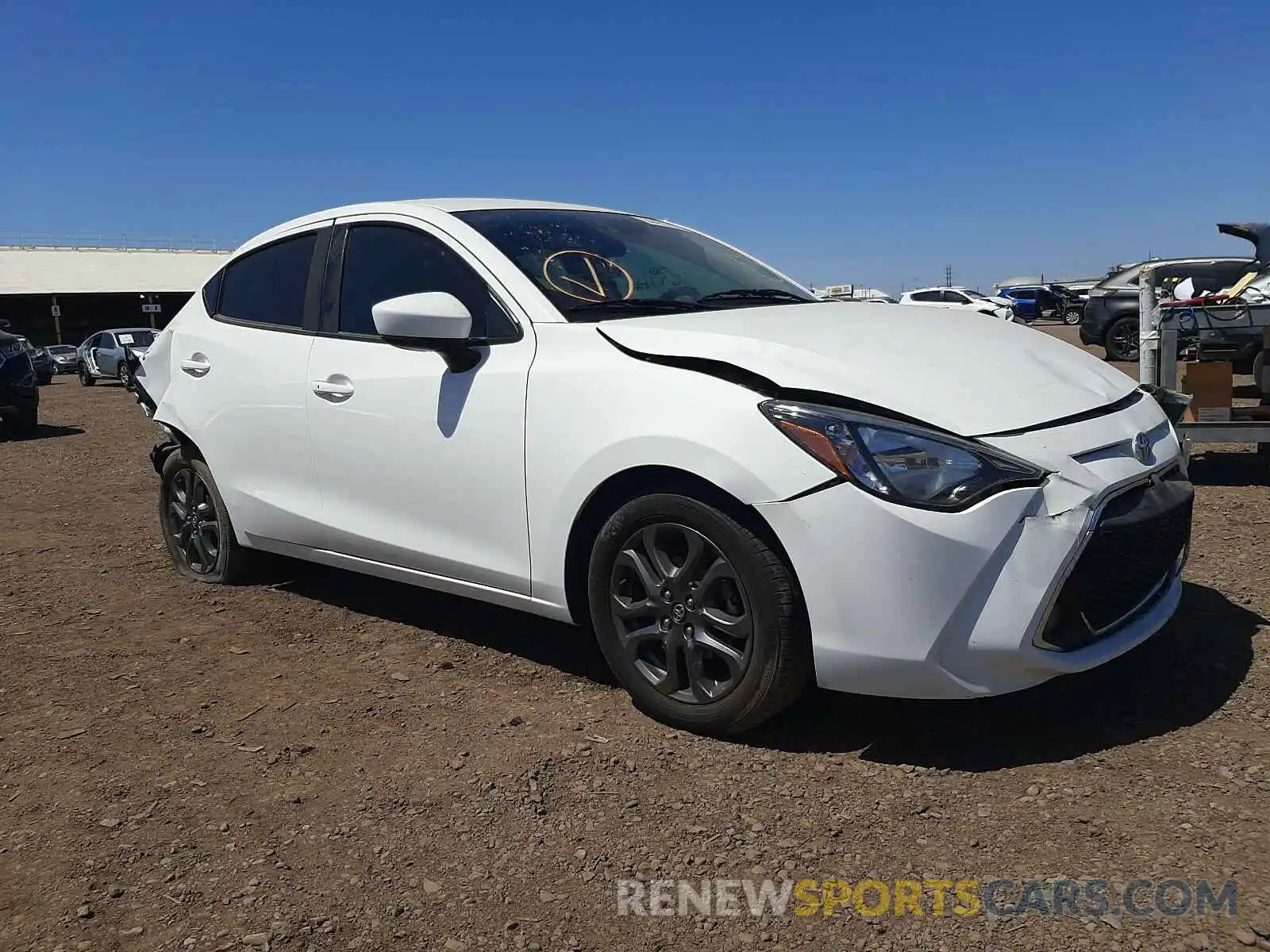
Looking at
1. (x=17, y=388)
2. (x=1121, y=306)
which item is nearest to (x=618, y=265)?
(x=17, y=388)

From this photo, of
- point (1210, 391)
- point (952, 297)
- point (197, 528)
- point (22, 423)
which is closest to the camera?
point (197, 528)

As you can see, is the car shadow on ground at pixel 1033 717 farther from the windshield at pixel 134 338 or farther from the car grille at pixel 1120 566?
the windshield at pixel 134 338

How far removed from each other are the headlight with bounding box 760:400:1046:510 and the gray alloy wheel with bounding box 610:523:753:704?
43 centimetres

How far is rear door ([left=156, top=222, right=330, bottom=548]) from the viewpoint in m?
4.16

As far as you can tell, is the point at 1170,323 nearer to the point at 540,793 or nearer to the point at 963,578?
the point at 963,578

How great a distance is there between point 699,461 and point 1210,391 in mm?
4614

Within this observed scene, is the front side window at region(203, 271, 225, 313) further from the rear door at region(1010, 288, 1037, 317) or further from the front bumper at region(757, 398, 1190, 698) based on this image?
the rear door at region(1010, 288, 1037, 317)

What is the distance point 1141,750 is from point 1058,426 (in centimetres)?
91

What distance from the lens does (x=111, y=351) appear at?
25.6 m

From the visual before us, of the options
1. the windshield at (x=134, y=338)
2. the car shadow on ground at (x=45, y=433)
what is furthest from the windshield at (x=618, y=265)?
the windshield at (x=134, y=338)

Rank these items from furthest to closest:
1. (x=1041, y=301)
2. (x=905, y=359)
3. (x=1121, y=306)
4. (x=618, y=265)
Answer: (x=1041, y=301) → (x=1121, y=306) → (x=618, y=265) → (x=905, y=359)

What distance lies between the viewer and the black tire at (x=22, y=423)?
1311 cm

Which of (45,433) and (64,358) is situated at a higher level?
(64,358)

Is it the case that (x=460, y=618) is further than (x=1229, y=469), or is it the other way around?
(x=1229, y=469)
